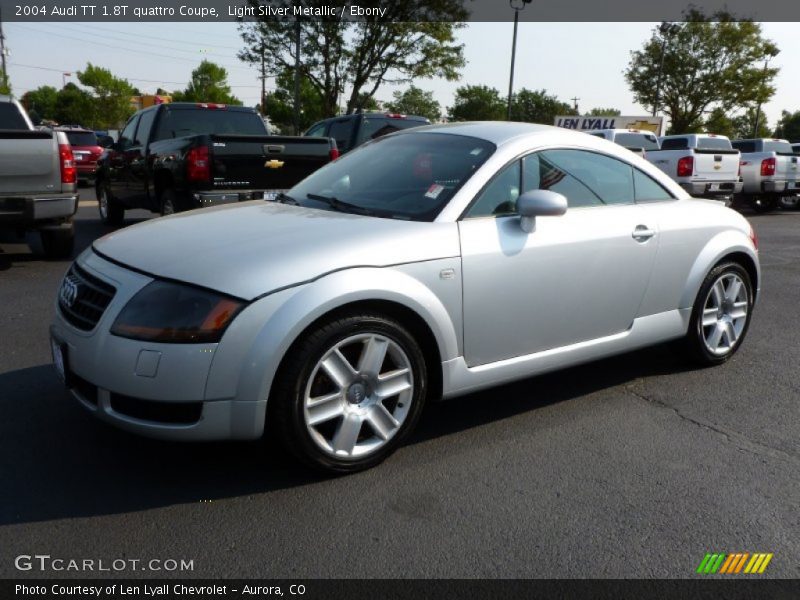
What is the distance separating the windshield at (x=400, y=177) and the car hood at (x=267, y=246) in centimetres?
20

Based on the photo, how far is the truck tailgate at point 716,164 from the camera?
15.8 meters

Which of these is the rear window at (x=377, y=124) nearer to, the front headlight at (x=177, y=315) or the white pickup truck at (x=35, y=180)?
the white pickup truck at (x=35, y=180)

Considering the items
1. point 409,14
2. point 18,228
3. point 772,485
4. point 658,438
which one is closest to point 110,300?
point 658,438

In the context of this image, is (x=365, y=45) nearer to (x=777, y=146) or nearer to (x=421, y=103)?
(x=777, y=146)

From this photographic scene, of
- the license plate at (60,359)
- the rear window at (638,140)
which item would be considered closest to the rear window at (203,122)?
the license plate at (60,359)

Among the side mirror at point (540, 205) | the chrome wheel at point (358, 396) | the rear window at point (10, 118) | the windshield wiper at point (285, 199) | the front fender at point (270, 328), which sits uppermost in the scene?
the rear window at point (10, 118)

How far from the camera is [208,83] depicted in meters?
80.1

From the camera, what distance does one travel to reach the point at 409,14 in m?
27.0

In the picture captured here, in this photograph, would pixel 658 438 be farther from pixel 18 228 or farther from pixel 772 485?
pixel 18 228

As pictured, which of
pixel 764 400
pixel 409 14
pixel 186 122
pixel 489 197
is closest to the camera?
pixel 489 197

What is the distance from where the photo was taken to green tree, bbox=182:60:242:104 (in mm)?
77500

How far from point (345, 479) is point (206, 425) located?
68 cm

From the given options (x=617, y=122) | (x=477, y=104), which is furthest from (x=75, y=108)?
(x=617, y=122)

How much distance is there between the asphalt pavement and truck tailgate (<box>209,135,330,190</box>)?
170 inches
